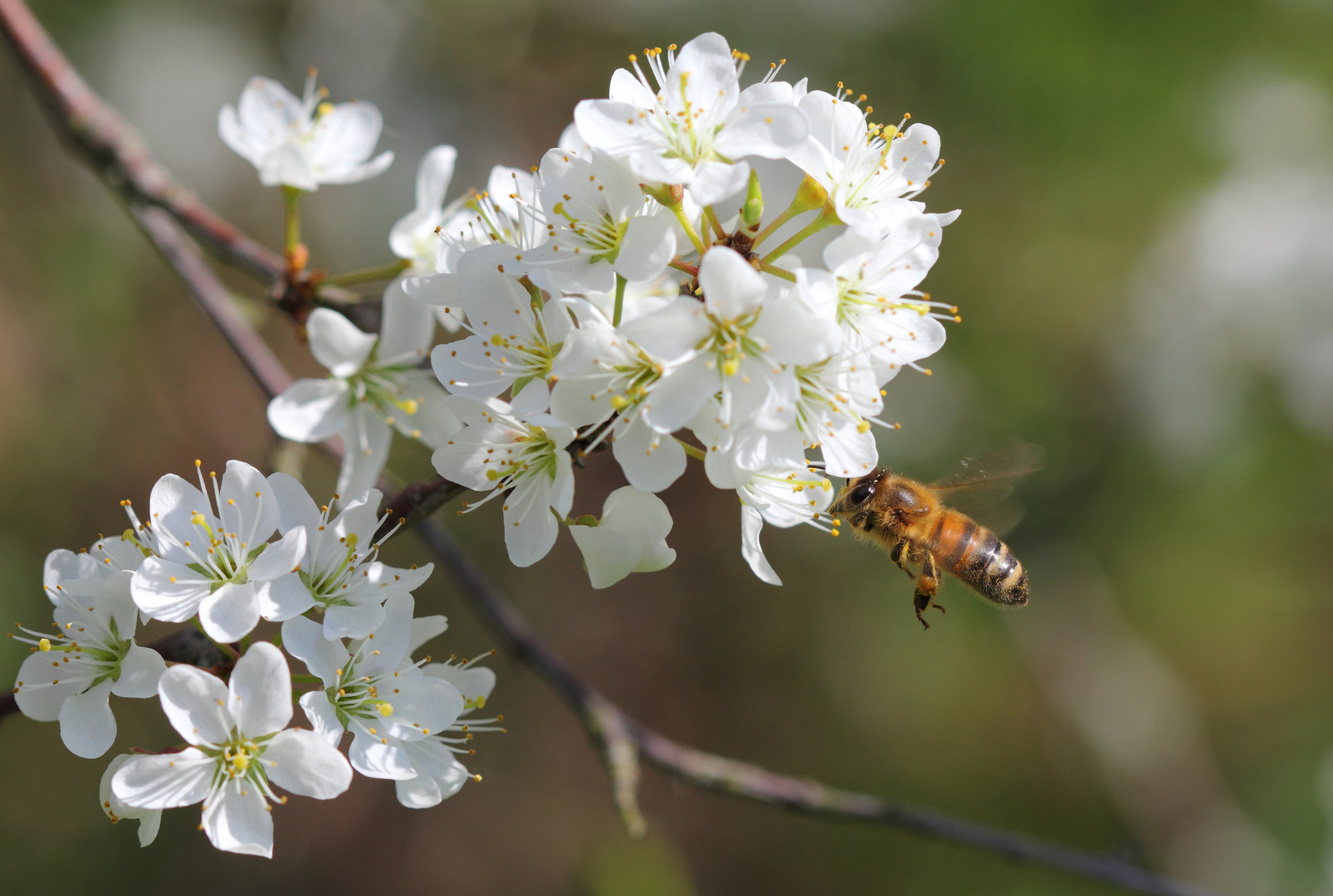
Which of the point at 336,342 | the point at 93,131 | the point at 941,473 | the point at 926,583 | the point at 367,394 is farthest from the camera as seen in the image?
the point at 941,473

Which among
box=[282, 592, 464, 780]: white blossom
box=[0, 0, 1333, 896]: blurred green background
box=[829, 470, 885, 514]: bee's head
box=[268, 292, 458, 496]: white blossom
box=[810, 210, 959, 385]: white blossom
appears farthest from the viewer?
box=[0, 0, 1333, 896]: blurred green background

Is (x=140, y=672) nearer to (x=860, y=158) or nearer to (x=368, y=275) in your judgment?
(x=368, y=275)

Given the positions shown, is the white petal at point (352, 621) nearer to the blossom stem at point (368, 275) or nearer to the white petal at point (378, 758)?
the white petal at point (378, 758)

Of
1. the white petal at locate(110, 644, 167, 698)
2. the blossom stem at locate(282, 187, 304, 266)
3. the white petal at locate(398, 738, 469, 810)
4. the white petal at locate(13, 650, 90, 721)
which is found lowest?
the white petal at locate(398, 738, 469, 810)

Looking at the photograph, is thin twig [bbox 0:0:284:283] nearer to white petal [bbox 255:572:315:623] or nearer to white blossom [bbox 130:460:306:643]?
white blossom [bbox 130:460:306:643]

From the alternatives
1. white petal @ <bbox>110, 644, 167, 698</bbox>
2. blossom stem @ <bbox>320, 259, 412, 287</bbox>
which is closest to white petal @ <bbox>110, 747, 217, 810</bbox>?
white petal @ <bbox>110, 644, 167, 698</bbox>

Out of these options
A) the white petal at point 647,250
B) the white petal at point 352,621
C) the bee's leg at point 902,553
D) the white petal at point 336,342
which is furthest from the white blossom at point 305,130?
the bee's leg at point 902,553

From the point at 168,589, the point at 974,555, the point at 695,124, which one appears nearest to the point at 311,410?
the point at 168,589
